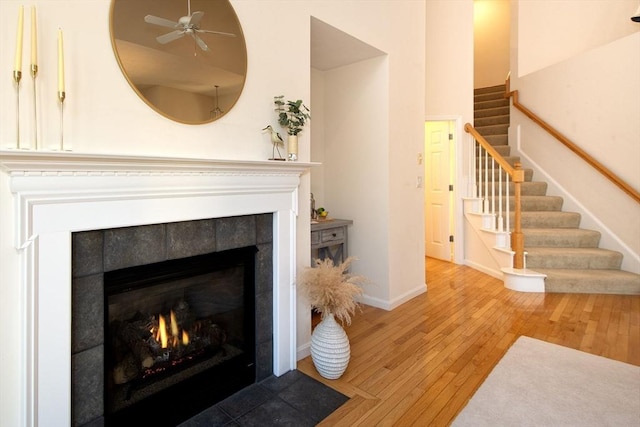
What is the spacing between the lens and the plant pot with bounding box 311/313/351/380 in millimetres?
2154

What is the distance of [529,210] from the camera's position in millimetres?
4945

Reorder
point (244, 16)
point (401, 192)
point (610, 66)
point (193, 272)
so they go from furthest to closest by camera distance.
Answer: point (610, 66) → point (401, 192) → point (244, 16) → point (193, 272)

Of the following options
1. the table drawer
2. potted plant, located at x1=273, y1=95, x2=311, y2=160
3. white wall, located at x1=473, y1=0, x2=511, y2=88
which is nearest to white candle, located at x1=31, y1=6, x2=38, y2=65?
potted plant, located at x1=273, y1=95, x2=311, y2=160

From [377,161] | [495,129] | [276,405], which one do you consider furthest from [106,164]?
[495,129]

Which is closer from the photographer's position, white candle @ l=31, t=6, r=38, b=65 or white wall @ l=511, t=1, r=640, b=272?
white candle @ l=31, t=6, r=38, b=65

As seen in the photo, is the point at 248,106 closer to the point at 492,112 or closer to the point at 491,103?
the point at 492,112

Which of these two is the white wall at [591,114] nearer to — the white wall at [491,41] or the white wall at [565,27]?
the white wall at [565,27]

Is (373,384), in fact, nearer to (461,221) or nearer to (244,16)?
(244,16)

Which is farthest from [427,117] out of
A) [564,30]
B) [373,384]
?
[373,384]

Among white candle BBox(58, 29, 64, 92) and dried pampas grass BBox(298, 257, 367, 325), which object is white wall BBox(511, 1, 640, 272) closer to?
dried pampas grass BBox(298, 257, 367, 325)

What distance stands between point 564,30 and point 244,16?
5.53 m

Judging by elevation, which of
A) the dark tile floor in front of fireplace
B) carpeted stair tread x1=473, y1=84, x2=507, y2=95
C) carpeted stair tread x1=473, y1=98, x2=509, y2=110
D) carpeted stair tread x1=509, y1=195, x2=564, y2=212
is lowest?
the dark tile floor in front of fireplace

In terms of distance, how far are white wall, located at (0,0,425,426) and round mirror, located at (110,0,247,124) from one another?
0.05 m

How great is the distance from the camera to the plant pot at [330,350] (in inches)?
84.8
